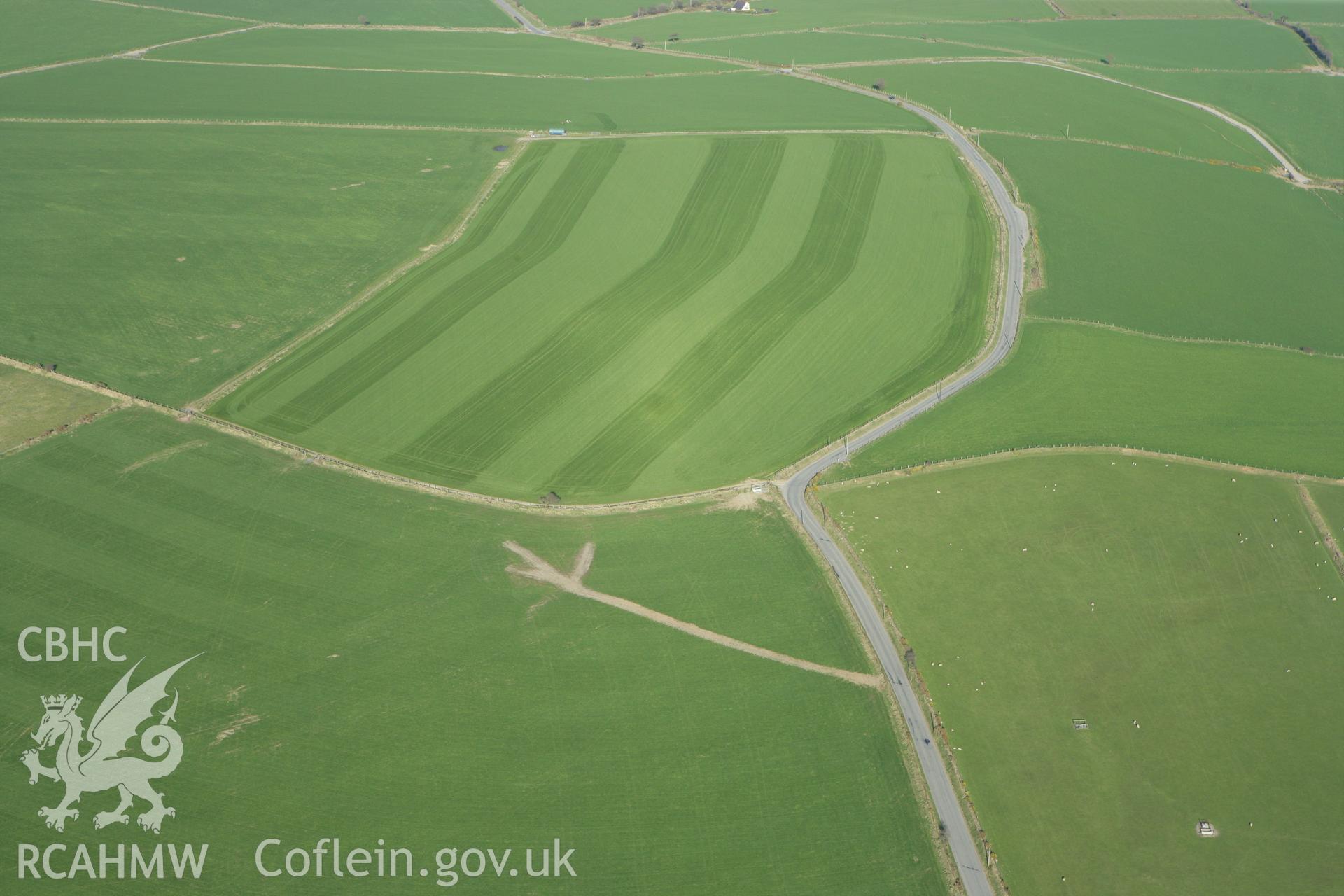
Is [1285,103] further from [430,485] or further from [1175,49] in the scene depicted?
[430,485]

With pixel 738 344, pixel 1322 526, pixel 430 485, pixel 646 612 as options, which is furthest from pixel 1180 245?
pixel 430 485

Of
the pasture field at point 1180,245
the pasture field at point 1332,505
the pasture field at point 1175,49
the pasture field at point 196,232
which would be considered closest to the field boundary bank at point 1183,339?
the pasture field at point 1180,245

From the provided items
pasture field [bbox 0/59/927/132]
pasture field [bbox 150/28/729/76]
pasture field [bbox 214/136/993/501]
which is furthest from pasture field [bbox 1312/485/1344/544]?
pasture field [bbox 150/28/729/76]

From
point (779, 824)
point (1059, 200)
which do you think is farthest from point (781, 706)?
point (1059, 200)

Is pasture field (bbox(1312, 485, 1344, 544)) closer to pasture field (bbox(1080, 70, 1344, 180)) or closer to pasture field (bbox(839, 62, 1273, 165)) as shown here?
pasture field (bbox(839, 62, 1273, 165))

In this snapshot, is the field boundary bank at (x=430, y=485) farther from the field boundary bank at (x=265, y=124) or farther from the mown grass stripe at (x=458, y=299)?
the field boundary bank at (x=265, y=124)
